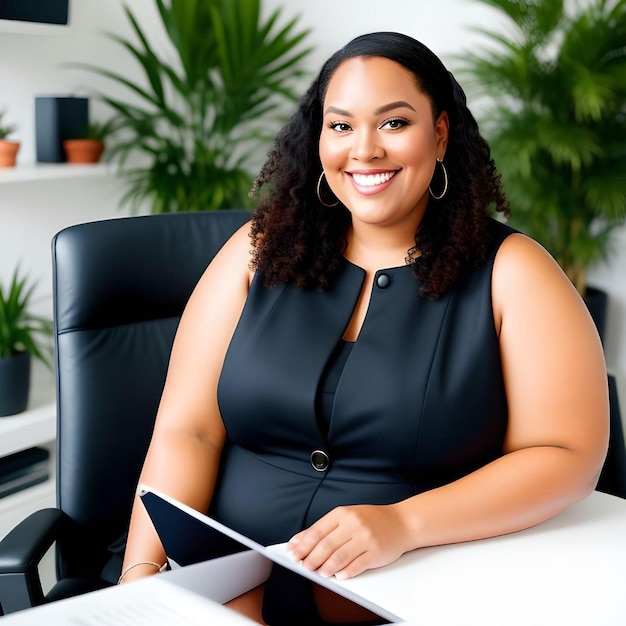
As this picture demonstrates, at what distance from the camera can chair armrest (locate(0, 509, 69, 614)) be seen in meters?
1.38

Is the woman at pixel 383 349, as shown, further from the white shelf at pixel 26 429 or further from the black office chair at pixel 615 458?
the white shelf at pixel 26 429

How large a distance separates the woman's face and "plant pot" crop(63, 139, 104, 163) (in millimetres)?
1571

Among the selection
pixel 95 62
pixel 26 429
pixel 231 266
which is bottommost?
pixel 26 429

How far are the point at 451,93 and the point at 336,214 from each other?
0.29m

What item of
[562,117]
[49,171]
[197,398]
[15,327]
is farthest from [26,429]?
[562,117]

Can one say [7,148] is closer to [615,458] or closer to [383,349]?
[383,349]

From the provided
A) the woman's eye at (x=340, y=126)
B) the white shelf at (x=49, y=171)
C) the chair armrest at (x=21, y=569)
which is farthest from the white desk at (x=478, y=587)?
the white shelf at (x=49, y=171)

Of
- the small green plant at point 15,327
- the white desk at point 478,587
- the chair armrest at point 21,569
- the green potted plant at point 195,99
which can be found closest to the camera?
the white desk at point 478,587

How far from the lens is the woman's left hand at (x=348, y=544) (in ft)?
3.82

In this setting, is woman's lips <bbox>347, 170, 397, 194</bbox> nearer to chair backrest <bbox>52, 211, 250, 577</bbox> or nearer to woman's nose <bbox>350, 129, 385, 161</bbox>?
woman's nose <bbox>350, 129, 385, 161</bbox>

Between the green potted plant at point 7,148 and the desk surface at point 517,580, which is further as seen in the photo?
the green potted plant at point 7,148

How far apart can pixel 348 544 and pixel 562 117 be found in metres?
2.49

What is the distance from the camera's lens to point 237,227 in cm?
187

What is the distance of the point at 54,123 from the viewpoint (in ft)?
9.36
